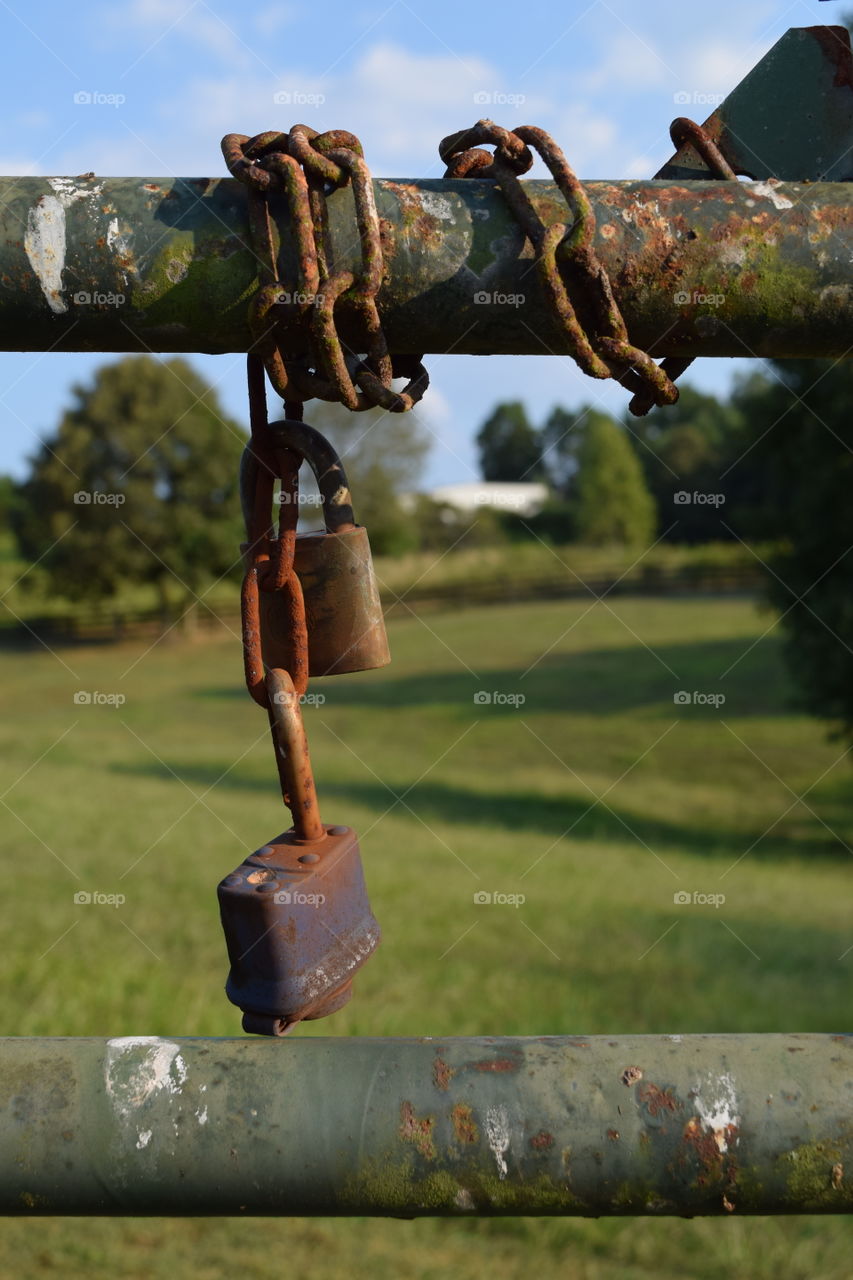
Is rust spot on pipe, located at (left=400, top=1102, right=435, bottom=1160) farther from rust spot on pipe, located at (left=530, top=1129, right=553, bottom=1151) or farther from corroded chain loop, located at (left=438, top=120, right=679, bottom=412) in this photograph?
corroded chain loop, located at (left=438, top=120, right=679, bottom=412)

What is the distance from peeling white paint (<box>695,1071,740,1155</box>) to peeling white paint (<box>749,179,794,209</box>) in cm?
80

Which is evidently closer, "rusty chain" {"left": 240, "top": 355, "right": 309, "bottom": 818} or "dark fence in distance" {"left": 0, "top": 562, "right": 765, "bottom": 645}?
"rusty chain" {"left": 240, "top": 355, "right": 309, "bottom": 818}

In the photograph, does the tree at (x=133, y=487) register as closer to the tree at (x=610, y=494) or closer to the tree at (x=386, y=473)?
the tree at (x=386, y=473)

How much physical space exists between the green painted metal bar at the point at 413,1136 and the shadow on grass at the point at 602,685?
25.3 metres

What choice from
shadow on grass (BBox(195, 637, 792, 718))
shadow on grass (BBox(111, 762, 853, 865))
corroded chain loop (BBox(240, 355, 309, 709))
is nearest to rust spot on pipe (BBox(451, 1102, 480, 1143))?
corroded chain loop (BBox(240, 355, 309, 709))

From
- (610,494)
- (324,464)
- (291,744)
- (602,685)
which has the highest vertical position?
(610,494)

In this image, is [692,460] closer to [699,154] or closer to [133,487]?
[133,487]

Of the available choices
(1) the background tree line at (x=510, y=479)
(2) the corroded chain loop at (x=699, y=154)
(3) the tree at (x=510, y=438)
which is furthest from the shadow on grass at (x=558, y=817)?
(3) the tree at (x=510, y=438)

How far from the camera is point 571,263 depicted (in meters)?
1.06

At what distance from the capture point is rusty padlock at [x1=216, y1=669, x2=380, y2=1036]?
112 centimetres

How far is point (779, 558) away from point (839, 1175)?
16.2 metres

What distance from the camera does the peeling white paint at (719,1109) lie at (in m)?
1.02

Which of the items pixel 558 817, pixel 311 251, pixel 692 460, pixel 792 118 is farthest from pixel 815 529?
pixel 692 460

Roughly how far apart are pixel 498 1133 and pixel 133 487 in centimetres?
3482
